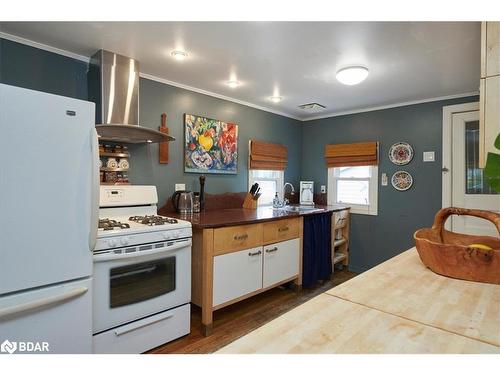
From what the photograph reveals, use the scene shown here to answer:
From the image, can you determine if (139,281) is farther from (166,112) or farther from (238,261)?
(166,112)

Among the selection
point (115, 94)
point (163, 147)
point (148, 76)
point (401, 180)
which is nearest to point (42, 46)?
point (115, 94)

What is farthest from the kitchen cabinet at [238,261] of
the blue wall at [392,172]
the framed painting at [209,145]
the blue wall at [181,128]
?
the blue wall at [392,172]

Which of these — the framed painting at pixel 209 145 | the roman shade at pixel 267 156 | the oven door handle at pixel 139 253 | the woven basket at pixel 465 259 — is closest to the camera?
the woven basket at pixel 465 259

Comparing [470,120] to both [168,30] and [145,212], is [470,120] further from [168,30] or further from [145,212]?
[145,212]

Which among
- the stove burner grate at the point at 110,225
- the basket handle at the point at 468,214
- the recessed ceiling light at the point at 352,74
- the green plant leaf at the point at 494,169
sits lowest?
the stove burner grate at the point at 110,225

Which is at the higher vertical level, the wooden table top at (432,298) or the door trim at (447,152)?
the door trim at (447,152)

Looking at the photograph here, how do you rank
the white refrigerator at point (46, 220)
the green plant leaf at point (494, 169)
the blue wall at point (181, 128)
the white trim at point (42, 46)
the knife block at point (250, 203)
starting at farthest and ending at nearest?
the knife block at point (250, 203) → the blue wall at point (181, 128) → the white trim at point (42, 46) → the white refrigerator at point (46, 220) → the green plant leaf at point (494, 169)

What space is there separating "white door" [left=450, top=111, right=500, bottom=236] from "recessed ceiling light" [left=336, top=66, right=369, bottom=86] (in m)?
1.51

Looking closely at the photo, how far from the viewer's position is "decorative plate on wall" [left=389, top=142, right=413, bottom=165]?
11.1 feet

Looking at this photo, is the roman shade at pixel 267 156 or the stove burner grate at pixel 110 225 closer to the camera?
the stove burner grate at pixel 110 225

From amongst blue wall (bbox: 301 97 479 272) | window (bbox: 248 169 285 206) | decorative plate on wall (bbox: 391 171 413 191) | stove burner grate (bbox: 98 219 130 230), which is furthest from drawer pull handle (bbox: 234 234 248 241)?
decorative plate on wall (bbox: 391 171 413 191)

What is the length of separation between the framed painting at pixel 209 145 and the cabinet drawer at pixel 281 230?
0.93 meters

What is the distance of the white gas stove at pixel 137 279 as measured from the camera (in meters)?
1.69

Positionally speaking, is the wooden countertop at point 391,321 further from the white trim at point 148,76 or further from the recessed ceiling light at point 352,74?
the white trim at point 148,76
